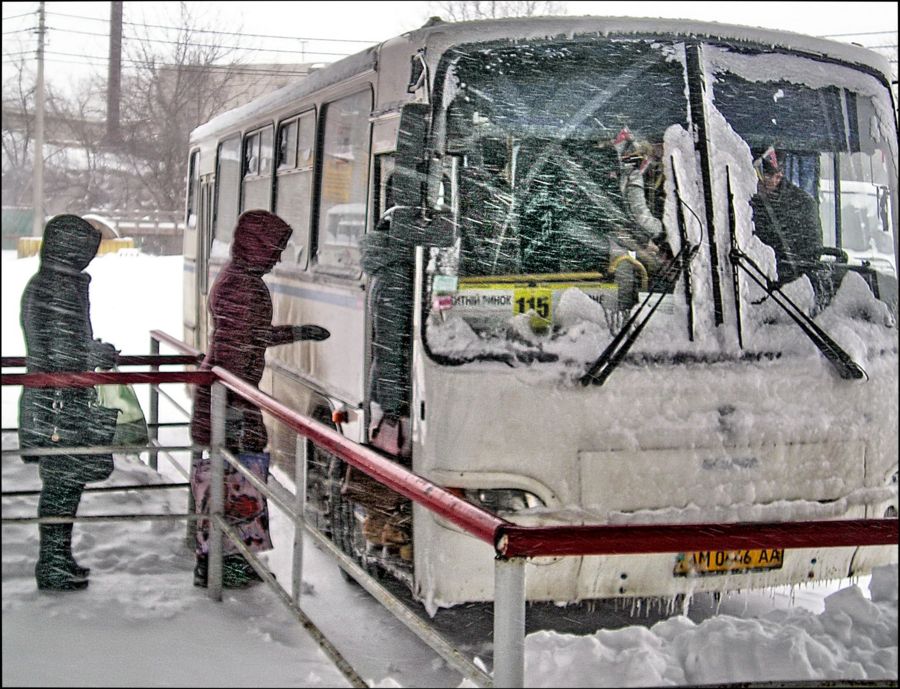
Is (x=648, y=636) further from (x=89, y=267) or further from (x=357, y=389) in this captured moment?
(x=89, y=267)

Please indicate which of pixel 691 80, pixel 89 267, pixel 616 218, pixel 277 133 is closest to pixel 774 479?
pixel 616 218

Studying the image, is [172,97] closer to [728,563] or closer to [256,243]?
[256,243]

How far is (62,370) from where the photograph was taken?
198 inches

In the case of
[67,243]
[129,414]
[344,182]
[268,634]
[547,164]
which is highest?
[344,182]

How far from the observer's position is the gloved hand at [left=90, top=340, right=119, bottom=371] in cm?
538

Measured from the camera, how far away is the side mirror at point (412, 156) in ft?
16.0

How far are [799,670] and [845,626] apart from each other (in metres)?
0.50

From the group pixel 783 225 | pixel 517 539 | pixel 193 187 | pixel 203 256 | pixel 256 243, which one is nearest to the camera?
pixel 517 539

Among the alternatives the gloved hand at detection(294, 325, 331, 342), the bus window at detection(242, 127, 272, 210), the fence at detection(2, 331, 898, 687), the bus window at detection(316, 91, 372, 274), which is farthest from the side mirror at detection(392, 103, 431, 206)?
the bus window at detection(242, 127, 272, 210)

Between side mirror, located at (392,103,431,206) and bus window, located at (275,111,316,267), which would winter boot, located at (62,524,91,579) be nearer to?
side mirror, located at (392,103,431,206)

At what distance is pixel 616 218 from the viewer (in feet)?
16.3

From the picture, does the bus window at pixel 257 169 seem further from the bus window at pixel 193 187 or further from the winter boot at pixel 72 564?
the winter boot at pixel 72 564

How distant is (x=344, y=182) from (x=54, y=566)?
3.10 metres

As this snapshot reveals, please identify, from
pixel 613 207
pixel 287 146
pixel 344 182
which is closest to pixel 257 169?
pixel 287 146
